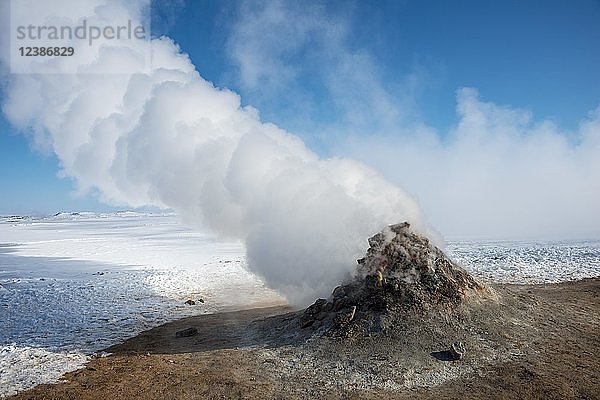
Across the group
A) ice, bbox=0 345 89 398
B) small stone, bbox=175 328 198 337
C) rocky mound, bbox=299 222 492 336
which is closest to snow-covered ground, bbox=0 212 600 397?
ice, bbox=0 345 89 398

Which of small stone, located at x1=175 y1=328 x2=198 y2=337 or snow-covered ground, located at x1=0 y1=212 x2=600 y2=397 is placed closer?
snow-covered ground, located at x1=0 y1=212 x2=600 y2=397

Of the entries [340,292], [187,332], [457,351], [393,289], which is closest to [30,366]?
[187,332]

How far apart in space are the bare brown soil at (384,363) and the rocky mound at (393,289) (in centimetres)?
41

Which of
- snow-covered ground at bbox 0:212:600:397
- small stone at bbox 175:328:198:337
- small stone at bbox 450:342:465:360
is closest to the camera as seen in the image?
small stone at bbox 450:342:465:360

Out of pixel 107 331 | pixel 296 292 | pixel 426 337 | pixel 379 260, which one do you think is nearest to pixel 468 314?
pixel 426 337

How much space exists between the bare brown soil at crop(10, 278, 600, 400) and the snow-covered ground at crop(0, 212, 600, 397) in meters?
1.62

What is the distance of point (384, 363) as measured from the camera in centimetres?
1098

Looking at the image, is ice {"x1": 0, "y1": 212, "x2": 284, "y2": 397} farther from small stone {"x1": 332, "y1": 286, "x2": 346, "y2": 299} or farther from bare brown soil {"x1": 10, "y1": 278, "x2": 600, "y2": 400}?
small stone {"x1": 332, "y1": 286, "x2": 346, "y2": 299}

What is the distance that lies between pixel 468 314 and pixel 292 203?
7.71m

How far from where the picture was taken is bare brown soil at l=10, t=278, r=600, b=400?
9766 mm

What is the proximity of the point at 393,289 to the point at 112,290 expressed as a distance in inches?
639

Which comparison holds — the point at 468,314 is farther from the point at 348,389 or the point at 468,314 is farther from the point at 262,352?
the point at 262,352

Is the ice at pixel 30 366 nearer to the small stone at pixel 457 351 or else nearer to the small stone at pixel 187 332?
the small stone at pixel 187 332

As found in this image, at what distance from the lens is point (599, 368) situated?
1017 cm
